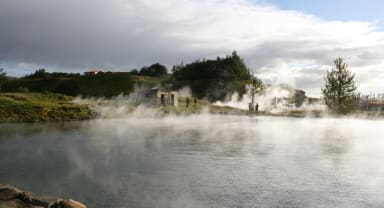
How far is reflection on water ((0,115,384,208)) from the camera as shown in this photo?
17.9 m

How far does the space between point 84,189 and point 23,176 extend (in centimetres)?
509

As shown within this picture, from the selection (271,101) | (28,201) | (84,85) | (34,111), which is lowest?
(28,201)

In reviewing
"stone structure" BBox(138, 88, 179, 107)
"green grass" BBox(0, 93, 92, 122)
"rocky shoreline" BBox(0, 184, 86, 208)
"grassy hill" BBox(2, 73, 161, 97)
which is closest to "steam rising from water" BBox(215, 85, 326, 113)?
"stone structure" BBox(138, 88, 179, 107)

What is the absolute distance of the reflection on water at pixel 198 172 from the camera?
17875 millimetres

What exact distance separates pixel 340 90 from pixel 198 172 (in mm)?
67302

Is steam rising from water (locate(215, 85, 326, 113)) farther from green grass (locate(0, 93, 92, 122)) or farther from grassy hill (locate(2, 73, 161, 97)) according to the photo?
green grass (locate(0, 93, 92, 122))

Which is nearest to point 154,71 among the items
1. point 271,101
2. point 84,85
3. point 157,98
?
point 84,85

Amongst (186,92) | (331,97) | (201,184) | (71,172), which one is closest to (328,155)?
(201,184)

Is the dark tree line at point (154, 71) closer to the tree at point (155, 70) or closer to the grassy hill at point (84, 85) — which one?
the tree at point (155, 70)

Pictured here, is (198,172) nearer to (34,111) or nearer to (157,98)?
(34,111)

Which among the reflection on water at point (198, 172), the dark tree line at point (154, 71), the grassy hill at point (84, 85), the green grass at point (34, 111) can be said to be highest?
the dark tree line at point (154, 71)

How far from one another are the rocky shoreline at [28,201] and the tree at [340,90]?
77.0 m

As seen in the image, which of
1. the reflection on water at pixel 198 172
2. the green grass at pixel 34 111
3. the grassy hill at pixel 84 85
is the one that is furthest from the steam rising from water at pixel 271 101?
the reflection on water at pixel 198 172

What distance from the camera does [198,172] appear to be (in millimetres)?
23469
